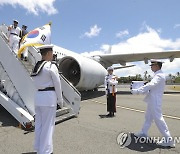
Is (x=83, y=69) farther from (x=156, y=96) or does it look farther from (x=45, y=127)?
(x=45, y=127)

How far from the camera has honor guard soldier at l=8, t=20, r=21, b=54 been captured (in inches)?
324

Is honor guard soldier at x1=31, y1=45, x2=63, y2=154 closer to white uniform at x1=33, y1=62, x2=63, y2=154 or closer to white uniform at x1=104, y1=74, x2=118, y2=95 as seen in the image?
white uniform at x1=33, y1=62, x2=63, y2=154

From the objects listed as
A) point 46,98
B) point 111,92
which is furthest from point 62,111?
point 46,98

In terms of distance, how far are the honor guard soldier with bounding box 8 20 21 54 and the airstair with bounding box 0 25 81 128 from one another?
1.19 metres

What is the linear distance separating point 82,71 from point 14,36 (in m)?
3.53

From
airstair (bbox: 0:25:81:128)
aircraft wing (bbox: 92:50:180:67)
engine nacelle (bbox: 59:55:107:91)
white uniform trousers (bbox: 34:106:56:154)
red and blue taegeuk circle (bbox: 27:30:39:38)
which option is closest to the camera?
white uniform trousers (bbox: 34:106:56:154)

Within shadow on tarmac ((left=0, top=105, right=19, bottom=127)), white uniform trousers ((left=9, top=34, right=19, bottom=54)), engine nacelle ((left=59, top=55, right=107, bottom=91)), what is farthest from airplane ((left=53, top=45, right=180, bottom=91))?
shadow on tarmac ((left=0, top=105, right=19, bottom=127))

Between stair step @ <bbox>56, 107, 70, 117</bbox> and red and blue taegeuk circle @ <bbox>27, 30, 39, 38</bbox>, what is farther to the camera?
red and blue taegeuk circle @ <bbox>27, 30, 39, 38</bbox>

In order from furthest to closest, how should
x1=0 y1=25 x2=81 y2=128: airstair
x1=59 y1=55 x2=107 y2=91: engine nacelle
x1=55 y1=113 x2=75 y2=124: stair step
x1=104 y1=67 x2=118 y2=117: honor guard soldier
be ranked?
x1=59 y1=55 x2=107 y2=91: engine nacelle, x1=104 y1=67 x2=118 y2=117: honor guard soldier, x1=55 y1=113 x2=75 y2=124: stair step, x1=0 y1=25 x2=81 y2=128: airstair

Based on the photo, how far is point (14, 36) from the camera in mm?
8359

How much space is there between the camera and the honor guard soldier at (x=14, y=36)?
324 inches

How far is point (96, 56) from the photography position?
56.1ft

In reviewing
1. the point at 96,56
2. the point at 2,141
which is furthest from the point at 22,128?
the point at 96,56

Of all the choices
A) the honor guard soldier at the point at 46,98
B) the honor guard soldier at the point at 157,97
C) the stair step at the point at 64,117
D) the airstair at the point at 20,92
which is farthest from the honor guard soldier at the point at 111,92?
the honor guard soldier at the point at 46,98
